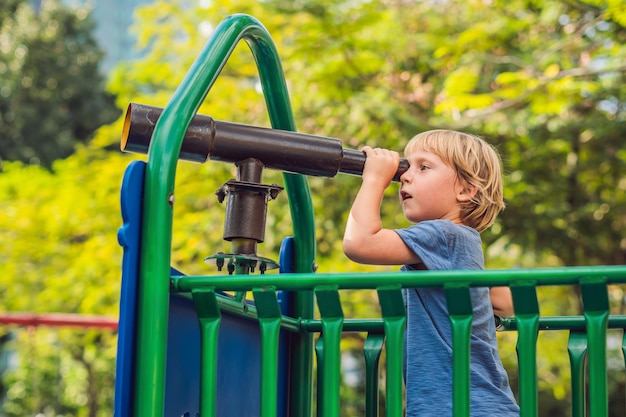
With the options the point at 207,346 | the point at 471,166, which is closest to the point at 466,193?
the point at 471,166

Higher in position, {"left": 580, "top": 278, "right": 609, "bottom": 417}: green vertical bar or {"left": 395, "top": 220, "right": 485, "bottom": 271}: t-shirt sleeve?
{"left": 395, "top": 220, "right": 485, "bottom": 271}: t-shirt sleeve

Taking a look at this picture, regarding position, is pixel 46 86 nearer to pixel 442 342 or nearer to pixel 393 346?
pixel 442 342

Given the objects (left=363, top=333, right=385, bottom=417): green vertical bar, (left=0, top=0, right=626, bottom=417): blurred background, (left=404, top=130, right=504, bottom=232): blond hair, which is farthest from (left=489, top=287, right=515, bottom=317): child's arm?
(left=0, top=0, right=626, bottom=417): blurred background

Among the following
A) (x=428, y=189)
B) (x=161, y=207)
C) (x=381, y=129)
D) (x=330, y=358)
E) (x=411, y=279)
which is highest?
(x=381, y=129)

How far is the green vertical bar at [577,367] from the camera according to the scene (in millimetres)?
1609

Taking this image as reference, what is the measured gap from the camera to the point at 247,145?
1592 mm

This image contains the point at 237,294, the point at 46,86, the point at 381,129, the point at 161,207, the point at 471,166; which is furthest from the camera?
the point at 46,86

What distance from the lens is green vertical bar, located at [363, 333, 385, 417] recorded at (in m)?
1.79

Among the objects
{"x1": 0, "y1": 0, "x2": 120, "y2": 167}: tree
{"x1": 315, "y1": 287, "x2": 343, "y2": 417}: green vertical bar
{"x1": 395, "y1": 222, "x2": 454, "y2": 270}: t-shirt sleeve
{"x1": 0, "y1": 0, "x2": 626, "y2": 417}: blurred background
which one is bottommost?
{"x1": 315, "y1": 287, "x2": 343, "y2": 417}: green vertical bar

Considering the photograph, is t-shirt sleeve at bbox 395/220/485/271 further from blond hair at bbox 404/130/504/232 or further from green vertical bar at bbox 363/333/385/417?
green vertical bar at bbox 363/333/385/417

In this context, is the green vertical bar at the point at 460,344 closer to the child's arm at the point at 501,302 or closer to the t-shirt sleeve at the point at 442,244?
the t-shirt sleeve at the point at 442,244

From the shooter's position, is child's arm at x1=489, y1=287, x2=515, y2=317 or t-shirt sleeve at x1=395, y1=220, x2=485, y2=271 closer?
t-shirt sleeve at x1=395, y1=220, x2=485, y2=271

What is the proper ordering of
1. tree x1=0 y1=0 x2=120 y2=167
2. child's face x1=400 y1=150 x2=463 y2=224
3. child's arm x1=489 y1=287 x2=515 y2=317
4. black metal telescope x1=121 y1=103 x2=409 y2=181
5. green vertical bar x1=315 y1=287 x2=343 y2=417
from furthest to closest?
1. tree x1=0 y1=0 x2=120 y2=167
2. child's arm x1=489 y1=287 x2=515 y2=317
3. child's face x1=400 y1=150 x2=463 y2=224
4. black metal telescope x1=121 y1=103 x2=409 y2=181
5. green vertical bar x1=315 y1=287 x2=343 y2=417

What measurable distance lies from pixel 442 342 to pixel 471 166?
41 cm
